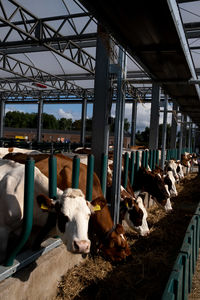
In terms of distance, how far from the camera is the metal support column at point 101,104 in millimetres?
4301

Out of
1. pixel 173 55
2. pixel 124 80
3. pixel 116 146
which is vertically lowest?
pixel 116 146

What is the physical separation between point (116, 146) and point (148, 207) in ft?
9.93

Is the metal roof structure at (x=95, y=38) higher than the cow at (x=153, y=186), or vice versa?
the metal roof structure at (x=95, y=38)

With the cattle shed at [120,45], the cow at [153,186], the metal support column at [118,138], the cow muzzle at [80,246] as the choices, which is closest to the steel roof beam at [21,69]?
the cattle shed at [120,45]

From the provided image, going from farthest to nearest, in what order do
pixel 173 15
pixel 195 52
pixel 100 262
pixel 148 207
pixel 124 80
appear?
pixel 195 52, pixel 148 207, pixel 124 80, pixel 100 262, pixel 173 15

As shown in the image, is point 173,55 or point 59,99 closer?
point 173,55

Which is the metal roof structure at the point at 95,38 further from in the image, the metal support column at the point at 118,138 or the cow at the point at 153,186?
the cow at the point at 153,186

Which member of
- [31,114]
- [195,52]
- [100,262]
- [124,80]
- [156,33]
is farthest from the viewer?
[31,114]

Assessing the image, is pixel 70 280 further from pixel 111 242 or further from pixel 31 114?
pixel 31 114

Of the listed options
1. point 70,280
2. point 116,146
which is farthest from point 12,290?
point 116,146

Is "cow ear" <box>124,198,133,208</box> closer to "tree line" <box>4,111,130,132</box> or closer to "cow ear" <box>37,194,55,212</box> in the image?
"cow ear" <box>37,194,55,212</box>

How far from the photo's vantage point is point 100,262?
3.39 metres

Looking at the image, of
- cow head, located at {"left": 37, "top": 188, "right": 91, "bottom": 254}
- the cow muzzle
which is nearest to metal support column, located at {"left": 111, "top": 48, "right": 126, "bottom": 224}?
cow head, located at {"left": 37, "top": 188, "right": 91, "bottom": 254}

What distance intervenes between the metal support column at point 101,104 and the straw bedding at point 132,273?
4.59 ft
